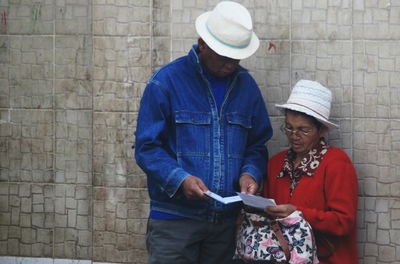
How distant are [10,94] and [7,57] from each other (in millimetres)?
286

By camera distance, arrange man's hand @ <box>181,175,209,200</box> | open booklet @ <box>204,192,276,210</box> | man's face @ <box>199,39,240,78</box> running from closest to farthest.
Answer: open booklet @ <box>204,192,276,210</box>
man's hand @ <box>181,175,209,200</box>
man's face @ <box>199,39,240,78</box>

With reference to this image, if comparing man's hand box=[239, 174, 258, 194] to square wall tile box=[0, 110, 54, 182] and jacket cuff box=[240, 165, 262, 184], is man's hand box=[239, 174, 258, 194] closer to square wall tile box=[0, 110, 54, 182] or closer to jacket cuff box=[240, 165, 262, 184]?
jacket cuff box=[240, 165, 262, 184]

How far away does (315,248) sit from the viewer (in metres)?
3.57

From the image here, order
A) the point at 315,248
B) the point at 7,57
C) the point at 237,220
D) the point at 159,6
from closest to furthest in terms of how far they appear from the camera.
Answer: the point at 315,248, the point at 237,220, the point at 159,6, the point at 7,57

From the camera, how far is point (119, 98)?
4594 mm

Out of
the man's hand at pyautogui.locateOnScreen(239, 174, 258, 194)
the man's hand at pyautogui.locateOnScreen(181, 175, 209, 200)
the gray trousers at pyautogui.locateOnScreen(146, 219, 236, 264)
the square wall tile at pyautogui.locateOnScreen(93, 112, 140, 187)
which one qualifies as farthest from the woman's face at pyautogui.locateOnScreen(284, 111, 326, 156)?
the square wall tile at pyautogui.locateOnScreen(93, 112, 140, 187)

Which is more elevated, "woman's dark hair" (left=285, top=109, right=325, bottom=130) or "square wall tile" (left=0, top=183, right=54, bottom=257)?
"woman's dark hair" (left=285, top=109, right=325, bottom=130)

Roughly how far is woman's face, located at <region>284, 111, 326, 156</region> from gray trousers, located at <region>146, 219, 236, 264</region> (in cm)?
61

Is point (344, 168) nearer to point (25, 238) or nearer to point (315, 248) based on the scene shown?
point (315, 248)

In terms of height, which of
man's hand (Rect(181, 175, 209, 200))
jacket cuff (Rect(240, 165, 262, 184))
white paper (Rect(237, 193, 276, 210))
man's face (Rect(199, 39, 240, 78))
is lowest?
white paper (Rect(237, 193, 276, 210))

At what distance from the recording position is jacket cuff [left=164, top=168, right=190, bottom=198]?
350 centimetres

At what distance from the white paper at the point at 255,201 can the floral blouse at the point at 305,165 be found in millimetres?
398

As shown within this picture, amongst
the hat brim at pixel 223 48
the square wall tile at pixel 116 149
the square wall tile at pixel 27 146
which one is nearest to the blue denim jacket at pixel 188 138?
the hat brim at pixel 223 48

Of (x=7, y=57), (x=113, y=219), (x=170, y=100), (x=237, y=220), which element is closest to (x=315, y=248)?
(x=237, y=220)
